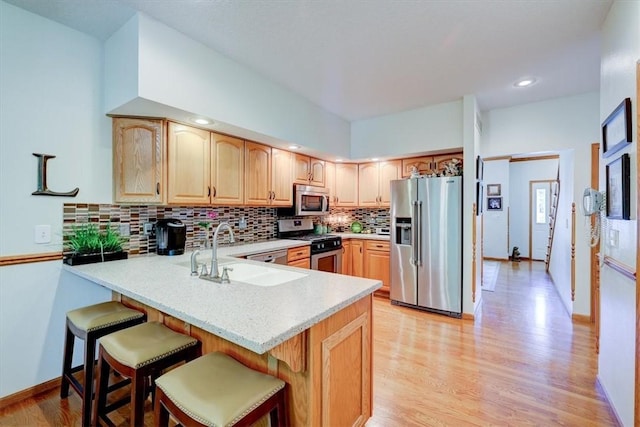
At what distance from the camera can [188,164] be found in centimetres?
257

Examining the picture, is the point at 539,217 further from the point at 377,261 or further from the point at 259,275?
the point at 259,275

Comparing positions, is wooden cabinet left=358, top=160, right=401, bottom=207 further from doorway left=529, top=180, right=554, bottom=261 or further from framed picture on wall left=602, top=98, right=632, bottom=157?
doorway left=529, top=180, right=554, bottom=261

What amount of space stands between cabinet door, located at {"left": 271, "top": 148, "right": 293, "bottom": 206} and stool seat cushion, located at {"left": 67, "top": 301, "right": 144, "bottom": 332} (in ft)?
6.13

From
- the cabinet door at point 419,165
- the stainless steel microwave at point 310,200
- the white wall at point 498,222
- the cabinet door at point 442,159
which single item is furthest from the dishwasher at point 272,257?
the white wall at point 498,222

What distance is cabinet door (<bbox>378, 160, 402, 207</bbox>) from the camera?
4.32 metres

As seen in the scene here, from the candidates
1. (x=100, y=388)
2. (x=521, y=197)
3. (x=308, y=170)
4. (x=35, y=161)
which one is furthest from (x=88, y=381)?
(x=521, y=197)

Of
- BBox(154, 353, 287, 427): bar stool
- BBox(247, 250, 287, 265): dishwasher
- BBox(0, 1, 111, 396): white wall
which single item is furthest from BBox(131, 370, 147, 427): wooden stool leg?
BBox(247, 250, 287, 265): dishwasher

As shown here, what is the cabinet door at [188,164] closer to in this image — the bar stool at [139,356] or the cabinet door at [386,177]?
the bar stool at [139,356]

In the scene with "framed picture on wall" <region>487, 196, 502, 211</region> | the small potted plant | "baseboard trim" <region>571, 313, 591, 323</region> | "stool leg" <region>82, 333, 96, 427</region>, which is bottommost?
"baseboard trim" <region>571, 313, 591, 323</region>

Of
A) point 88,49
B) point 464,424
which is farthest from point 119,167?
point 464,424

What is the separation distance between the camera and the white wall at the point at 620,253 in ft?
5.01

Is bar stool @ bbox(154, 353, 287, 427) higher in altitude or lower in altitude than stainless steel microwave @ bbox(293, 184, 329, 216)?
lower

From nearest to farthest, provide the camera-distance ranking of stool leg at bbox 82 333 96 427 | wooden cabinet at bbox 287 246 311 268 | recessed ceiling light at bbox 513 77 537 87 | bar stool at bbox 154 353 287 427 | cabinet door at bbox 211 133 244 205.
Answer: bar stool at bbox 154 353 287 427
stool leg at bbox 82 333 96 427
cabinet door at bbox 211 133 244 205
recessed ceiling light at bbox 513 77 537 87
wooden cabinet at bbox 287 246 311 268

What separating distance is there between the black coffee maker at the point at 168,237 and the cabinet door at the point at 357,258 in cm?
251
